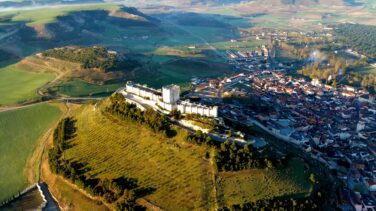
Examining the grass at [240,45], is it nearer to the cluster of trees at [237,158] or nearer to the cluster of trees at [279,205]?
the cluster of trees at [237,158]

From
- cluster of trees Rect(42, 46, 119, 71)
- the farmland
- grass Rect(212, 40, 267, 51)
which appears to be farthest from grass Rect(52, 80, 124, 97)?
grass Rect(212, 40, 267, 51)

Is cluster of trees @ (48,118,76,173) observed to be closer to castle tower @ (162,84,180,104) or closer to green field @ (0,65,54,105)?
castle tower @ (162,84,180,104)

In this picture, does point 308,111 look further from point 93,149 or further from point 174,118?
point 93,149

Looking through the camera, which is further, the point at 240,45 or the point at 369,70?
the point at 240,45

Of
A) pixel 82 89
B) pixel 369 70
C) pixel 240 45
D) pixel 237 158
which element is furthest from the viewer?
pixel 240 45

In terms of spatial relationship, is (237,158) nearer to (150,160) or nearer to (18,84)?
(150,160)

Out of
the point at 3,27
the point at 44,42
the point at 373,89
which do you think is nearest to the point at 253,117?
the point at 373,89

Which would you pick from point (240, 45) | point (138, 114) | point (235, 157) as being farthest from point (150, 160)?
point (240, 45)
